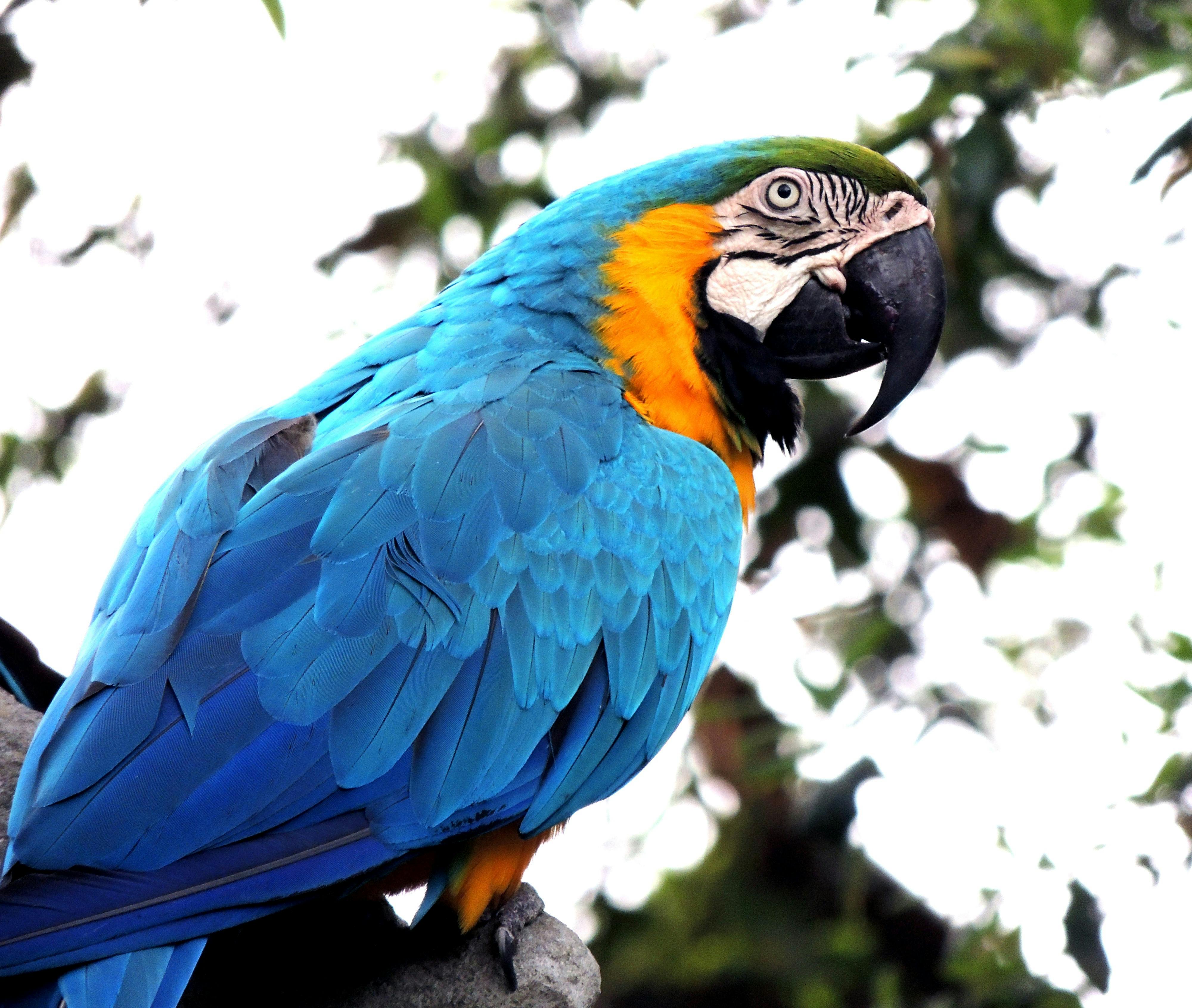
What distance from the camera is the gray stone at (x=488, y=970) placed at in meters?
1.46

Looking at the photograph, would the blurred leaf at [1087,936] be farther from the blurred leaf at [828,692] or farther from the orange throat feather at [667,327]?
the orange throat feather at [667,327]

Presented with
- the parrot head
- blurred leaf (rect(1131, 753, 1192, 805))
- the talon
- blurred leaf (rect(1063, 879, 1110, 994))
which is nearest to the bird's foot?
the talon

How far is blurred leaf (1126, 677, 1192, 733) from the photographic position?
213 centimetres

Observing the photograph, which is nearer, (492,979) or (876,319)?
(492,979)

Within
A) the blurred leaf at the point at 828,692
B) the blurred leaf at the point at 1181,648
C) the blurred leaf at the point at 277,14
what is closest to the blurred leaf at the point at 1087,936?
the blurred leaf at the point at 1181,648

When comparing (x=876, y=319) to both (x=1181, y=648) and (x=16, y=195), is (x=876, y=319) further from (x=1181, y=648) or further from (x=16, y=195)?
(x=16, y=195)

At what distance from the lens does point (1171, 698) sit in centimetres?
215

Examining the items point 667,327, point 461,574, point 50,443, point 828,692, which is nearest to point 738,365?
point 667,327

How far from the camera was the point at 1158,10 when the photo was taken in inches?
88.4

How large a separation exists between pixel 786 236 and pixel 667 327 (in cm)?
23

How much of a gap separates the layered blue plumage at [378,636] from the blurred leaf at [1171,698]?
0.85 metres

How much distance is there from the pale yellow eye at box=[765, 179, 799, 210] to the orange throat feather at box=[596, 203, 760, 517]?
89 millimetres

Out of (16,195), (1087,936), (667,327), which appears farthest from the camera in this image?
(16,195)

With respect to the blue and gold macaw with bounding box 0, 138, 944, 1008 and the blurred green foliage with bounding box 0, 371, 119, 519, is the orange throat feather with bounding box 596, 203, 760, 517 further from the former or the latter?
the blurred green foliage with bounding box 0, 371, 119, 519
